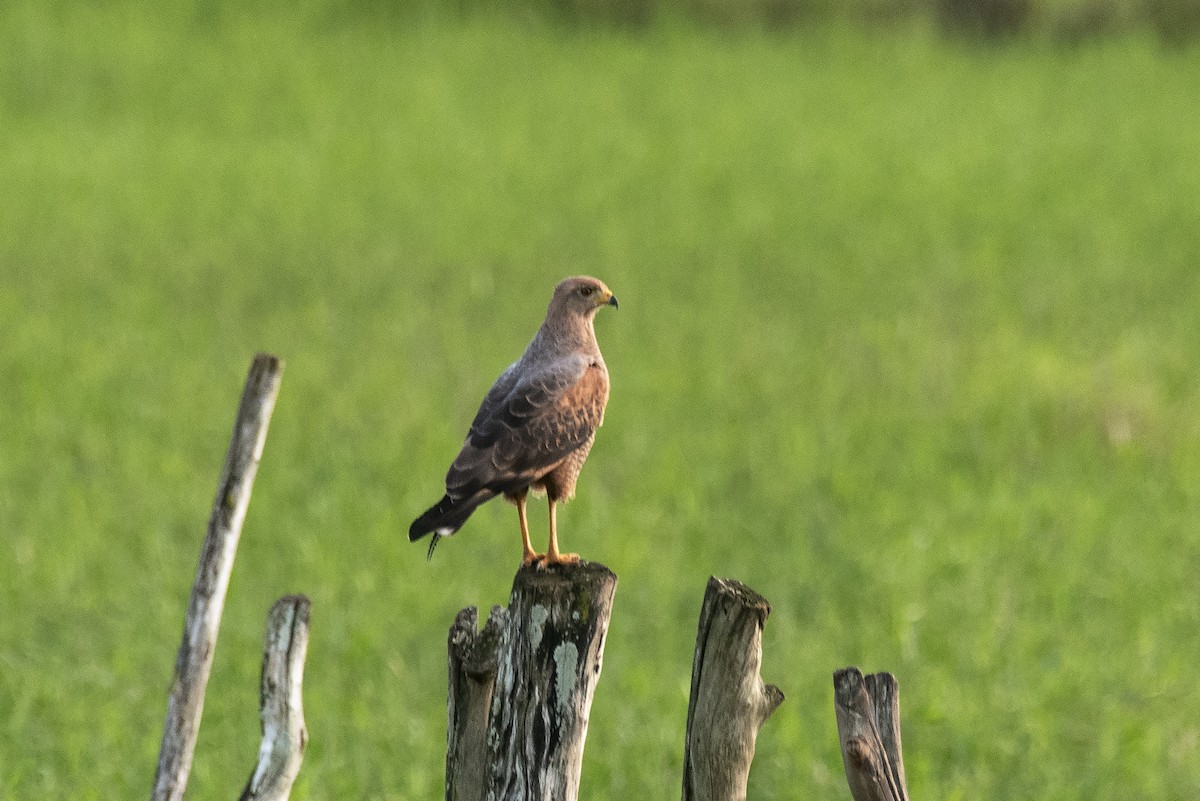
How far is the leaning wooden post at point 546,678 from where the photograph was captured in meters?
3.22

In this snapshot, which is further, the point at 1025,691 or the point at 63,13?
the point at 63,13

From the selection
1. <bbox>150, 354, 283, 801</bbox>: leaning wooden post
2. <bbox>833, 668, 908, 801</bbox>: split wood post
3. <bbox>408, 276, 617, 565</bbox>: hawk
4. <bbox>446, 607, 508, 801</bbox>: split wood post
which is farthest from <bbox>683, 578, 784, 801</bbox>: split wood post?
<bbox>150, 354, 283, 801</bbox>: leaning wooden post

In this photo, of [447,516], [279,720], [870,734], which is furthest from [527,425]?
[279,720]

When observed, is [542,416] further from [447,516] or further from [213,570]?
[213,570]

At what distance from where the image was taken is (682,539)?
27.8ft

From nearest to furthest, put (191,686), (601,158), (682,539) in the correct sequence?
(191,686), (682,539), (601,158)

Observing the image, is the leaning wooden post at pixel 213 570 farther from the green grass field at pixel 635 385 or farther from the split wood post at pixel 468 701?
the green grass field at pixel 635 385

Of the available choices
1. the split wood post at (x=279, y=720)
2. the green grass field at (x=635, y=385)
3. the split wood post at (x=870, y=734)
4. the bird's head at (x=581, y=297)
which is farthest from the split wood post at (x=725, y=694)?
the green grass field at (x=635, y=385)

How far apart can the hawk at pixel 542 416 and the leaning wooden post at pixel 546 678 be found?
0.08 meters

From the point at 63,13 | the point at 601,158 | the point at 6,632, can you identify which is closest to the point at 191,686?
the point at 6,632

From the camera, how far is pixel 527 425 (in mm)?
3080

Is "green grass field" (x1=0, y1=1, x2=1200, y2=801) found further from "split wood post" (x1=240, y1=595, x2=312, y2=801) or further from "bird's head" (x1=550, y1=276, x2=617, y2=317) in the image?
"bird's head" (x1=550, y1=276, x2=617, y2=317)

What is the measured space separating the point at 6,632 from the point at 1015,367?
6.90 metres

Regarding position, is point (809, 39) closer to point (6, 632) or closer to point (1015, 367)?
point (1015, 367)
